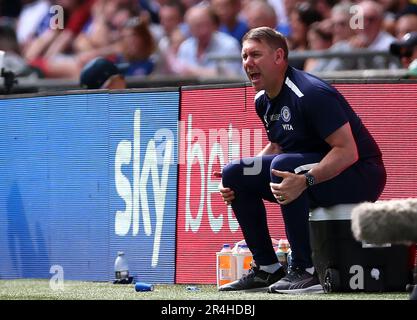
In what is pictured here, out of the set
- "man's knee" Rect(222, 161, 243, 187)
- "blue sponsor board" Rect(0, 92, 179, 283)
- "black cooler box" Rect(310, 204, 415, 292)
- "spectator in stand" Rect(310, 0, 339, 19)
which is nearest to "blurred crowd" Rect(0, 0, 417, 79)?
"spectator in stand" Rect(310, 0, 339, 19)

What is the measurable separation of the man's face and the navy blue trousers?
0.43m

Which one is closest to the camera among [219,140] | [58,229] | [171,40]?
[219,140]

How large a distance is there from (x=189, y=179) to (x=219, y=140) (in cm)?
36

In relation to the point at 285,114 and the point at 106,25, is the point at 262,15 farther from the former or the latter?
the point at 285,114

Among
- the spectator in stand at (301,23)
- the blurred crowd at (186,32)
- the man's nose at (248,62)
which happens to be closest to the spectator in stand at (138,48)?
the blurred crowd at (186,32)

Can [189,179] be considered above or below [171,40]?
below

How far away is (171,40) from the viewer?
14.3 m

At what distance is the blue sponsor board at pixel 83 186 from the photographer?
8617 millimetres

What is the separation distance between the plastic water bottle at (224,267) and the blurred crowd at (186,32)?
249cm

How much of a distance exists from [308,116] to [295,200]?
0.52m

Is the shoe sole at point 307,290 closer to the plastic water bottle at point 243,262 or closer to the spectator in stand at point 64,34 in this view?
the plastic water bottle at point 243,262
